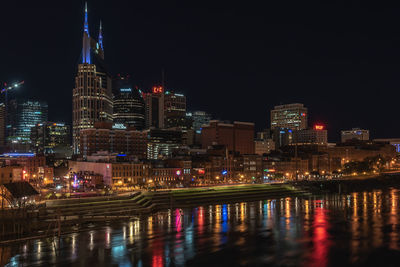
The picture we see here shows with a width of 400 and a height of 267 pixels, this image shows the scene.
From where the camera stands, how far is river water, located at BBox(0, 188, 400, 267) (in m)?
43.8

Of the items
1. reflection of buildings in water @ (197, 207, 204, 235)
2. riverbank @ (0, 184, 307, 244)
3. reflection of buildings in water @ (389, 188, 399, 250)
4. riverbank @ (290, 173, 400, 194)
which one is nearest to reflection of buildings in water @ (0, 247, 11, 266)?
riverbank @ (0, 184, 307, 244)

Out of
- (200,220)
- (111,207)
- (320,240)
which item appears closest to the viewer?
(320,240)

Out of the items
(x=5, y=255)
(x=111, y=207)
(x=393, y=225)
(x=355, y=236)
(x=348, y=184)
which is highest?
(x=111, y=207)

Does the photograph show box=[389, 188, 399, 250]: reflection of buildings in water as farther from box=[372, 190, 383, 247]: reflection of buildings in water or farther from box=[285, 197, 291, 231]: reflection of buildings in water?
box=[285, 197, 291, 231]: reflection of buildings in water

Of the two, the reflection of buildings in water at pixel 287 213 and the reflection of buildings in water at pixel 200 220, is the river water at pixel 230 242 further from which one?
the reflection of buildings in water at pixel 287 213

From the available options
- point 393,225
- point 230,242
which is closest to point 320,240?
point 230,242

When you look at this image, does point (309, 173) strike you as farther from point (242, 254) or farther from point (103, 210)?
point (242, 254)

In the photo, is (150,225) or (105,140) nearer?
(150,225)

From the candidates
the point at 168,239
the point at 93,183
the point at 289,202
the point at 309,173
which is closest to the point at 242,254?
the point at 168,239

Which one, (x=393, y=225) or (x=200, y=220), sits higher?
(x=200, y=220)

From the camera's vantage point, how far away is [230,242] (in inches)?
2056

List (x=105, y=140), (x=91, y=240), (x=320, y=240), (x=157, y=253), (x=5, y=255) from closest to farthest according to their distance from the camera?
(x=157, y=253), (x=5, y=255), (x=320, y=240), (x=91, y=240), (x=105, y=140)

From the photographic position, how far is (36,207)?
67.8m

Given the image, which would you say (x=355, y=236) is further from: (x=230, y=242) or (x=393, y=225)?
(x=230, y=242)
